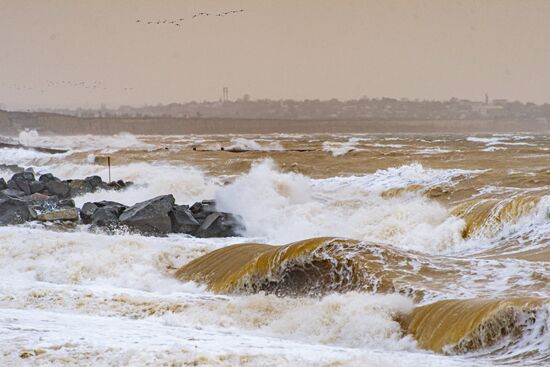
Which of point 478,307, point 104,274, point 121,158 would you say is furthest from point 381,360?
point 121,158

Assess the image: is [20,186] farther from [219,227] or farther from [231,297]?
[231,297]

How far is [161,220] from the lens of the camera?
17.4 meters

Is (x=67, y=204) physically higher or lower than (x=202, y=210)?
higher

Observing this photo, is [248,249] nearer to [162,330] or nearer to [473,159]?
[162,330]

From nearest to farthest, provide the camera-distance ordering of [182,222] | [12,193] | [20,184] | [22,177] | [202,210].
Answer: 1. [182,222]
2. [202,210]
3. [12,193]
4. [20,184]
5. [22,177]

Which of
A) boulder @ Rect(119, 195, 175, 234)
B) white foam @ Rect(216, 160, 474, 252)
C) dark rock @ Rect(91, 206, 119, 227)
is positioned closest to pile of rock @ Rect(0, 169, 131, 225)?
dark rock @ Rect(91, 206, 119, 227)

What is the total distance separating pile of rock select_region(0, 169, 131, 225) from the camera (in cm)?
1814

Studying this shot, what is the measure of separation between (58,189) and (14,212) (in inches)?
278

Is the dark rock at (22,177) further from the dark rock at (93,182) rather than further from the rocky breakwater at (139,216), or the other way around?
the rocky breakwater at (139,216)

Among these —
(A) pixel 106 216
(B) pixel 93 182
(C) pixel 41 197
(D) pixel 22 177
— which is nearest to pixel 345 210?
(A) pixel 106 216

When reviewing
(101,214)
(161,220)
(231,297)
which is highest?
(101,214)

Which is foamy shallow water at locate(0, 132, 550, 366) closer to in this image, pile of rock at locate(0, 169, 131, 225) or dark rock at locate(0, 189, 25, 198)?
pile of rock at locate(0, 169, 131, 225)

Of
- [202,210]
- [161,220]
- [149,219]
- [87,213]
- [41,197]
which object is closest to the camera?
[149,219]

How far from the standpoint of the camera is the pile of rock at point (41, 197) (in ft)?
59.5
